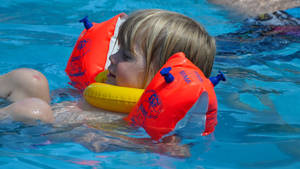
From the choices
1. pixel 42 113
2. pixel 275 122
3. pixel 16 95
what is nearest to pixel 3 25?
pixel 16 95

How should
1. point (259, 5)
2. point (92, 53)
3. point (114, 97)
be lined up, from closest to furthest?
point (114, 97)
point (92, 53)
point (259, 5)

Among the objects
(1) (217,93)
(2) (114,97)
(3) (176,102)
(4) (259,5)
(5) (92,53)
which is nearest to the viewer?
(3) (176,102)

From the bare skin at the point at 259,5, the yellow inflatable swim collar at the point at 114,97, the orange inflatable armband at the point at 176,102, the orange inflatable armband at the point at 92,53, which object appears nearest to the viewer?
the orange inflatable armband at the point at 176,102

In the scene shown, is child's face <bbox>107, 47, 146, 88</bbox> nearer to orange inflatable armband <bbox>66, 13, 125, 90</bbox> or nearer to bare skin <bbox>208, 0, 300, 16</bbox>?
orange inflatable armband <bbox>66, 13, 125, 90</bbox>

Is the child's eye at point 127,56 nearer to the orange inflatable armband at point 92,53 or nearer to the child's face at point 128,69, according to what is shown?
the child's face at point 128,69

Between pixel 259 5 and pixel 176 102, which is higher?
pixel 176 102

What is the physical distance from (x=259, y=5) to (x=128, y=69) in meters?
5.36

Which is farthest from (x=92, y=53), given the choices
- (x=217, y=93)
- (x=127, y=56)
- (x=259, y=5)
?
(x=259, y=5)

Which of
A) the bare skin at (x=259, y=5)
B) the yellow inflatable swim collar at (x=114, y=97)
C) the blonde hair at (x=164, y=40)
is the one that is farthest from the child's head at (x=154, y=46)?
→ the bare skin at (x=259, y=5)

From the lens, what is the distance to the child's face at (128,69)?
286cm

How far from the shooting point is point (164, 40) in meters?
2.82

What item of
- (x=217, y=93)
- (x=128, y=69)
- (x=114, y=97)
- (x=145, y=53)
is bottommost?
(x=217, y=93)

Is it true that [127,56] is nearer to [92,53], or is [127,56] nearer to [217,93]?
[92,53]

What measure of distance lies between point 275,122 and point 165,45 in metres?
1.19
